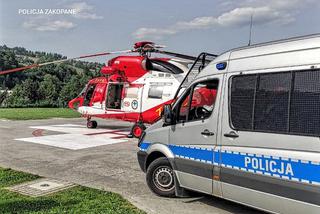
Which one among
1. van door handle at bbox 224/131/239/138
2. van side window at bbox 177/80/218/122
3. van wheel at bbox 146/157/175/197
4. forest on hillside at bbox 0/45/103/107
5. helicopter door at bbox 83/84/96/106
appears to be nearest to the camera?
van door handle at bbox 224/131/239/138

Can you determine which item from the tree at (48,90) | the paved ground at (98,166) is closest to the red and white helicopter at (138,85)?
the paved ground at (98,166)

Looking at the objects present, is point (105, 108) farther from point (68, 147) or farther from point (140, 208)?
point (140, 208)

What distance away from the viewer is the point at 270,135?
4.74 meters

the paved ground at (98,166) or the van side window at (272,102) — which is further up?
the van side window at (272,102)

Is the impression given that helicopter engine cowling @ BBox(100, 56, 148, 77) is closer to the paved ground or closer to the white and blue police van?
the paved ground

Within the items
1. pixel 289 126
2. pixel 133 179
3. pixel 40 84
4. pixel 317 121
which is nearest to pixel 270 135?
pixel 289 126

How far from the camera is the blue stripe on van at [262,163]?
4277mm

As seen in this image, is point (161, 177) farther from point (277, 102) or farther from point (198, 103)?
point (277, 102)

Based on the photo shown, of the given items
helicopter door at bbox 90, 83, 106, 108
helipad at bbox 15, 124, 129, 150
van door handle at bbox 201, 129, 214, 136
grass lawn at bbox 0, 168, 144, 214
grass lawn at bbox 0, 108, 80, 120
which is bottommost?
grass lawn at bbox 0, 168, 144, 214

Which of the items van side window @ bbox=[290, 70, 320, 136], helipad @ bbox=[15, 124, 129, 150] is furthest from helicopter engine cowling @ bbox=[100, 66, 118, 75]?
van side window @ bbox=[290, 70, 320, 136]

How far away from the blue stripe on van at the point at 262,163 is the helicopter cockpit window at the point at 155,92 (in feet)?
28.0

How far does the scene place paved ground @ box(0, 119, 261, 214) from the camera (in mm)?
6188

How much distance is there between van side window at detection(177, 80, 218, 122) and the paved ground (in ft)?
4.69

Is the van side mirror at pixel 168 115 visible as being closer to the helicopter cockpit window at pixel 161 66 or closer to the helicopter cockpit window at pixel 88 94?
the helicopter cockpit window at pixel 161 66
